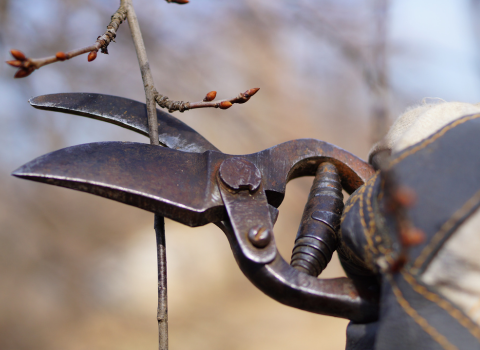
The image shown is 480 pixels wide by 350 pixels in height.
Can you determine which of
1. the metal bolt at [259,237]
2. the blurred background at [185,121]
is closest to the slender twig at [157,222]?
the metal bolt at [259,237]

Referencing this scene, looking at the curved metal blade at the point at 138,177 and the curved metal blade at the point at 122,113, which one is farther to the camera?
the curved metal blade at the point at 122,113

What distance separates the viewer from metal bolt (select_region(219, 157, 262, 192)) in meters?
0.38

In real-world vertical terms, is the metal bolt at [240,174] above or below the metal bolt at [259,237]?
above

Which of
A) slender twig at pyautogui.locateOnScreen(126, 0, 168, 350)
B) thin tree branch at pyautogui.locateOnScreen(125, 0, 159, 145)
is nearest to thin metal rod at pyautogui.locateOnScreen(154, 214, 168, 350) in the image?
slender twig at pyautogui.locateOnScreen(126, 0, 168, 350)

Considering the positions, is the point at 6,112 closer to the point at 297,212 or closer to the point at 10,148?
the point at 10,148

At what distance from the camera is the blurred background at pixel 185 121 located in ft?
4.48

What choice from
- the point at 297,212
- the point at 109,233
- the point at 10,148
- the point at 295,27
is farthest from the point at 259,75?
the point at 10,148

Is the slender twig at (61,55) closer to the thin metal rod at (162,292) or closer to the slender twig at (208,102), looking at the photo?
the slender twig at (208,102)

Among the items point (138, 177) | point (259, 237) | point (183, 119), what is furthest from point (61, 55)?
point (183, 119)

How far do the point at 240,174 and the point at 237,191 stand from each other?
2 cm

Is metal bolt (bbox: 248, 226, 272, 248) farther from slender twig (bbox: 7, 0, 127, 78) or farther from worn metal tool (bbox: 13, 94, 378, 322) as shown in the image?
slender twig (bbox: 7, 0, 127, 78)

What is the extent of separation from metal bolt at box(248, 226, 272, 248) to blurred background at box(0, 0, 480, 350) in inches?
37.1

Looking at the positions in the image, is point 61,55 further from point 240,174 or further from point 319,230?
point 319,230

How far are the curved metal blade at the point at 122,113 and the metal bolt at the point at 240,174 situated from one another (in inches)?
3.3
